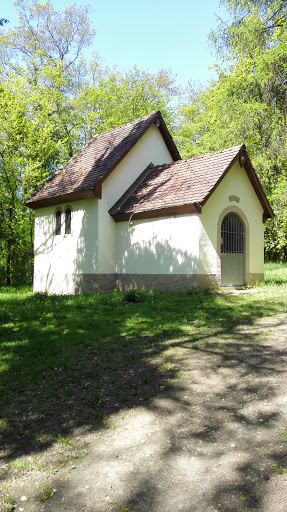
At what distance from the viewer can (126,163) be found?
59.0ft

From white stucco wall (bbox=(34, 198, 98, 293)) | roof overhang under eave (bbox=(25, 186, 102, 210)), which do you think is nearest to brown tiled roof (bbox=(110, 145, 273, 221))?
roof overhang under eave (bbox=(25, 186, 102, 210))

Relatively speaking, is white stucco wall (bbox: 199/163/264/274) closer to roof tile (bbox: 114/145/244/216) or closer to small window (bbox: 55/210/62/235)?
roof tile (bbox: 114/145/244/216)

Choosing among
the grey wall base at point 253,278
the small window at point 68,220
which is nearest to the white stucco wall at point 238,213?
the grey wall base at point 253,278

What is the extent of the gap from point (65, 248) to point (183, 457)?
1540 centimetres

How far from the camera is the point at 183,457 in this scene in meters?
4.01

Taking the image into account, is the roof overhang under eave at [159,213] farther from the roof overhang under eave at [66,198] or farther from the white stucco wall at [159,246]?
the roof overhang under eave at [66,198]

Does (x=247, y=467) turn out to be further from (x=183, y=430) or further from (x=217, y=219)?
(x=217, y=219)

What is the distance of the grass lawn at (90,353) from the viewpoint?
5164mm

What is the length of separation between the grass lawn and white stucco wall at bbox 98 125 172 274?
17.0 ft

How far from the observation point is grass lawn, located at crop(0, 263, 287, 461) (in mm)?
5164

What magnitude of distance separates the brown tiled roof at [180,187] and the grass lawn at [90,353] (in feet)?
13.5

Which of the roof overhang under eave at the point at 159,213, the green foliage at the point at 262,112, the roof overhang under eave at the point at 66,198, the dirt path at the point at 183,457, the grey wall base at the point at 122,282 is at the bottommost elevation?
the dirt path at the point at 183,457

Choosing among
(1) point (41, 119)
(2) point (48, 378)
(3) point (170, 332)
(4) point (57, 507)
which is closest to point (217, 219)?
(3) point (170, 332)

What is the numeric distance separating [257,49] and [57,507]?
2621 centimetres
